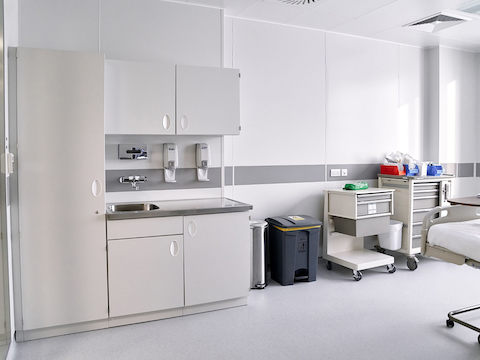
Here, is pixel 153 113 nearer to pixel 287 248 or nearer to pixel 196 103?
pixel 196 103

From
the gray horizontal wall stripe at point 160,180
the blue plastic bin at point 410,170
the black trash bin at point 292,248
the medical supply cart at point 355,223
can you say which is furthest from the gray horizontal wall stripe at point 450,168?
the gray horizontal wall stripe at point 160,180

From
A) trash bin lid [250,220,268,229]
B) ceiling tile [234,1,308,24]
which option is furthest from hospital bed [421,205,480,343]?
ceiling tile [234,1,308,24]

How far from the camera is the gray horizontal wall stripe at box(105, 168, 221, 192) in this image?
11.7ft

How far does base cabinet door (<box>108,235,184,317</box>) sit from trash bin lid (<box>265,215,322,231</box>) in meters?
1.17

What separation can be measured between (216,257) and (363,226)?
5.81 ft

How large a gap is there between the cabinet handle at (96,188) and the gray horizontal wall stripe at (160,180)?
23.7 inches

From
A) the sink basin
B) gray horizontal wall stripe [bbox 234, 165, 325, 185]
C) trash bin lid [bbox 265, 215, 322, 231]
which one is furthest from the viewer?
gray horizontal wall stripe [bbox 234, 165, 325, 185]

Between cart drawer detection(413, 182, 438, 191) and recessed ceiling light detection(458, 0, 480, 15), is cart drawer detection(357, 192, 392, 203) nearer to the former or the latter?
cart drawer detection(413, 182, 438, 191)

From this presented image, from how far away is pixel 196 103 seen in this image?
3.47 meters

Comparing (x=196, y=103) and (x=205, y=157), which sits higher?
(x=196, y=103)

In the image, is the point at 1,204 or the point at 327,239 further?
the point at 327,239

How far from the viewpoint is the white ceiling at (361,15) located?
3.79 metres

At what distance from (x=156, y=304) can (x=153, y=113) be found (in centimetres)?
158

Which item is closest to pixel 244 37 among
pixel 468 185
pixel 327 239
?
pixel 327 239
